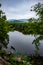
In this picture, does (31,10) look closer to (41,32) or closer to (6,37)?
(41,32)

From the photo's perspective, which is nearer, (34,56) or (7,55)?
(7,55)

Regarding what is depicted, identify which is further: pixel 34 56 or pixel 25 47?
pixel 25 47

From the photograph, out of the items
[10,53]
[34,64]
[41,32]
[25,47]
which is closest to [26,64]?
[10,53]

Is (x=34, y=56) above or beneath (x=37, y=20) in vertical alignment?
beneath

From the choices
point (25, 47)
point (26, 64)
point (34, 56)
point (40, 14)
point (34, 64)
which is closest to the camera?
point (26, 64)

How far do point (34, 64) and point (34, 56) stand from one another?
5.82 feet

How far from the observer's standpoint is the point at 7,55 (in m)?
6.19

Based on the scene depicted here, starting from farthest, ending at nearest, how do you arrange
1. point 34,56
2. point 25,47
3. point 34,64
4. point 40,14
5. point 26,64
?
point 25,47 < point 34,56 < point 40,14 < point 34,64 < point 26,64

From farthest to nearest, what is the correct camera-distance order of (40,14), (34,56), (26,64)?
(34,56) < (40,14) < (26,64)

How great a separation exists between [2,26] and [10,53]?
7.67 feet

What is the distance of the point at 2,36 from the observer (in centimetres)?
850

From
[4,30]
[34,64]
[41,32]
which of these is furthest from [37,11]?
[34,64]

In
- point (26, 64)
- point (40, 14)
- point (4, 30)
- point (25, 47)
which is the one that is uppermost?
point (40, 14)

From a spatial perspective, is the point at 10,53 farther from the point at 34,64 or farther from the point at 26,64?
the point at 34,64
